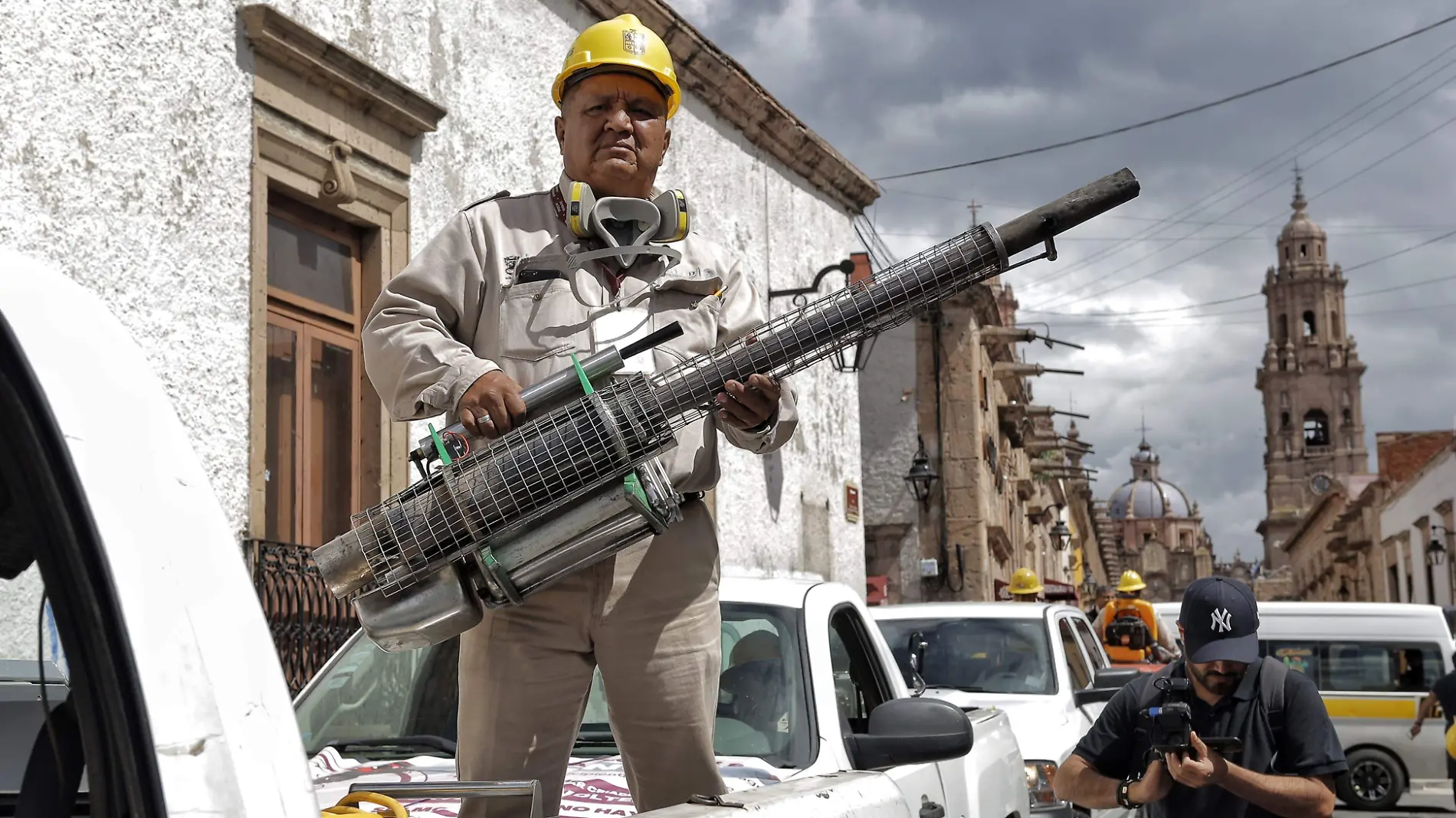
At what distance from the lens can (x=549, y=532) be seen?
99.9 inches

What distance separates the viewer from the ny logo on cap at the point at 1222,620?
14.8 feet

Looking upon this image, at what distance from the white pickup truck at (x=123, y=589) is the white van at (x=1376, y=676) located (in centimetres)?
1516

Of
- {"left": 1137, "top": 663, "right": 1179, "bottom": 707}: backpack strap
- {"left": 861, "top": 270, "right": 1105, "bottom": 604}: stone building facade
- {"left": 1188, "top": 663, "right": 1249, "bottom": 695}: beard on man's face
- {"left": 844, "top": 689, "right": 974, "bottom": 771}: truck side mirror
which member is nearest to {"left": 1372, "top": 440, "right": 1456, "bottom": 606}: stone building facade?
{"left": 861, "top": 270, "right": 1105, "bottom": 604}: stone building facade

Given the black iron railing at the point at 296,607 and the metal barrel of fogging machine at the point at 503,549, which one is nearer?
the metal barrel of fogging machine at the point at 503,549

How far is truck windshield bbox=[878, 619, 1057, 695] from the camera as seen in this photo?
9477mm

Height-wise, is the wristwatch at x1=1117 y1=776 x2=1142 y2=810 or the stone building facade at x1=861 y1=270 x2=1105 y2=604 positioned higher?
the stone building facade at x1=861 y1=270 x2=1105 y2=604

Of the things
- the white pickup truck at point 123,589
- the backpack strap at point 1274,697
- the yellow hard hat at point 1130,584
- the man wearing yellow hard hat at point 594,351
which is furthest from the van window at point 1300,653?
the white pickup truck at point 123,589

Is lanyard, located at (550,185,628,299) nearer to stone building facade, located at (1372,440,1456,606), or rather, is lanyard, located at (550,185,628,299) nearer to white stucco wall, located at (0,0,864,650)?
white stucco wall, located at (0,0,864,650)

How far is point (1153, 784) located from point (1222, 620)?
0.49m

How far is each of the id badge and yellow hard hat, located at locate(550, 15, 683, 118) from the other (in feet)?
1.41

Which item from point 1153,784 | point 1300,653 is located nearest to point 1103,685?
point 1153,784

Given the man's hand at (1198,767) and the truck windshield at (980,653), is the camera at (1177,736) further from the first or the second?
the truck windshield at (980,653)

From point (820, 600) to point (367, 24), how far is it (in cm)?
680

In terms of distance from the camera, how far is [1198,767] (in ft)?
14.0
